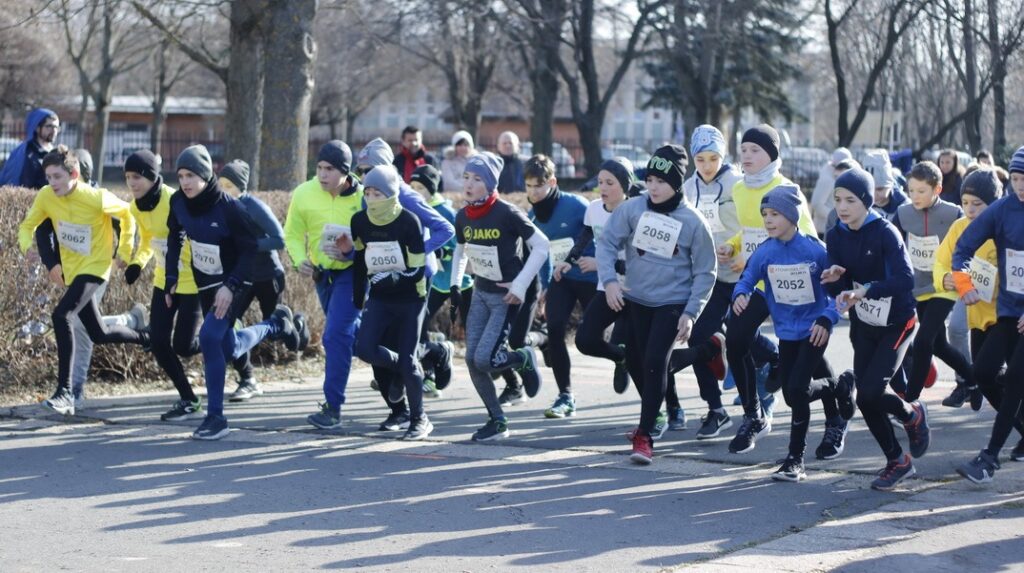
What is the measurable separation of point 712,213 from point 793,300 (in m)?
1.62

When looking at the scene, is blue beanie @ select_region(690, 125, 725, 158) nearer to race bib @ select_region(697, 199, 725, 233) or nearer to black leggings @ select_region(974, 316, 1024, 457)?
race bib @ select_region(697, 199, 725, 233)

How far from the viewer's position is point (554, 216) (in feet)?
32.6

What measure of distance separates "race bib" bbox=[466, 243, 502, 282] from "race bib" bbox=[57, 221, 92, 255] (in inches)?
104

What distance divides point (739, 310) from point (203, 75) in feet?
179

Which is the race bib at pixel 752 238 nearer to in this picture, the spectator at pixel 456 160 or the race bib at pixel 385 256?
the race bib at pixel 385 256

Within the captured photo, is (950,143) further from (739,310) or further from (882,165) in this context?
(739,310)

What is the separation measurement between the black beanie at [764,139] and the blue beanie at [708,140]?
0.38 m

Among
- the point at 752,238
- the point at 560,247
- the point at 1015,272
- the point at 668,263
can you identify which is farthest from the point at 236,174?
the point at 1015,272

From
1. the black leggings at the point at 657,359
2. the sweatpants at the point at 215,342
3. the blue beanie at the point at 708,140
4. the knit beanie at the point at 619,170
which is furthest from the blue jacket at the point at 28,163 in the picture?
the black leggings at the point at 657,359

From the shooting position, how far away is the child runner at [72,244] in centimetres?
945

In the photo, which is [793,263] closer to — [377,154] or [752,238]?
[752,238]

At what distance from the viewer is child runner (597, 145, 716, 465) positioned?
26.4 ft

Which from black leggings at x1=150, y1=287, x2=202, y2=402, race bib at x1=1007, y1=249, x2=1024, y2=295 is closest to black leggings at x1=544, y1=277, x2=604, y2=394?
black leggings at x1=150, y1=287, x2=202, y2=402

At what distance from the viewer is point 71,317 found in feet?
31.1
